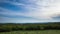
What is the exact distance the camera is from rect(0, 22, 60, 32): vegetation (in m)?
1.62

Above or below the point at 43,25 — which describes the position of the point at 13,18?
above

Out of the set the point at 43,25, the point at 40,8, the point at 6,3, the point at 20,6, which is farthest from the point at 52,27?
the point at 6,3

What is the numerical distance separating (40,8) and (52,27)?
28 centimetres

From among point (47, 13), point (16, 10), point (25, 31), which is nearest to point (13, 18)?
point (16, 10)

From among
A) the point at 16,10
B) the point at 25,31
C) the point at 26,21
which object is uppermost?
the point at 16,10

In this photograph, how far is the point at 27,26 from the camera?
5.36ft

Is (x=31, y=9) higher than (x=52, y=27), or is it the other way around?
(x=31, y=9)

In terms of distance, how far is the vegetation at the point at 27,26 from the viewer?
63.6 inches

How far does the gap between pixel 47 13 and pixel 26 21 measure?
28cm

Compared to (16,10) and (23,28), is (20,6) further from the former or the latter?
(23,28)

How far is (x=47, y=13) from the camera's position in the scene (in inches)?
65.9

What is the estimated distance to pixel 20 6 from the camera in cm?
164

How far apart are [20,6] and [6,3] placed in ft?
0.56

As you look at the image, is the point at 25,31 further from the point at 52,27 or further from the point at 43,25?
the point at 52,27
